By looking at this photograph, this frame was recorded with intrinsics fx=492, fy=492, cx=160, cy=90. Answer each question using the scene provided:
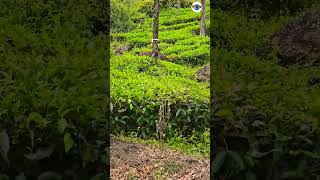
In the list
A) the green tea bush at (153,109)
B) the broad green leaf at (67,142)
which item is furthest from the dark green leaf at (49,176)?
the green tea bush at (153,109)

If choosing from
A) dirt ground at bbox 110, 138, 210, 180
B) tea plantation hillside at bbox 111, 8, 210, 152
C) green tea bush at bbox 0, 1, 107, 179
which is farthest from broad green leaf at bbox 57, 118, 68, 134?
tea plantation hillside at bbox 111, 8, 210, 152

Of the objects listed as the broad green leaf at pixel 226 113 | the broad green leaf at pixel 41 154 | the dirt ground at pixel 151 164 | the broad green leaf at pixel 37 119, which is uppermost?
the broad green leaf at pixel 226 113

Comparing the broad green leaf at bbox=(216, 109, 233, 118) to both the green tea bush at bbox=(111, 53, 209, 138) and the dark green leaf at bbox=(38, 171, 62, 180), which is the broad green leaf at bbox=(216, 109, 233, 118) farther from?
the green tea bush at bbox=(111, 53, 209, 138)

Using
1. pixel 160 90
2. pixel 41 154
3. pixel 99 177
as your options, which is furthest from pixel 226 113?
pixel 160 90

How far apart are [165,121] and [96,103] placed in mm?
2924

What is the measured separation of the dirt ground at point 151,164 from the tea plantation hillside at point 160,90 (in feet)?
1.60

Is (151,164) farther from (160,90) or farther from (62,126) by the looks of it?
(62,126)

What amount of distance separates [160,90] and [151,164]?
1.42 meters

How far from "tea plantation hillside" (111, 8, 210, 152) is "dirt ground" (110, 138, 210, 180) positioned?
49cm

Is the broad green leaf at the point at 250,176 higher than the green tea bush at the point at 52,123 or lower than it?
lower

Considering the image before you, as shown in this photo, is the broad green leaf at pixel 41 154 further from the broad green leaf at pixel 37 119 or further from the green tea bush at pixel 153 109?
the green tea bush at pixel 153 109

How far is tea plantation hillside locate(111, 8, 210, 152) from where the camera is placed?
4348mm

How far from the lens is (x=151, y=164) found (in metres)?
3.50

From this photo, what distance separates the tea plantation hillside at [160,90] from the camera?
4.35 metres
